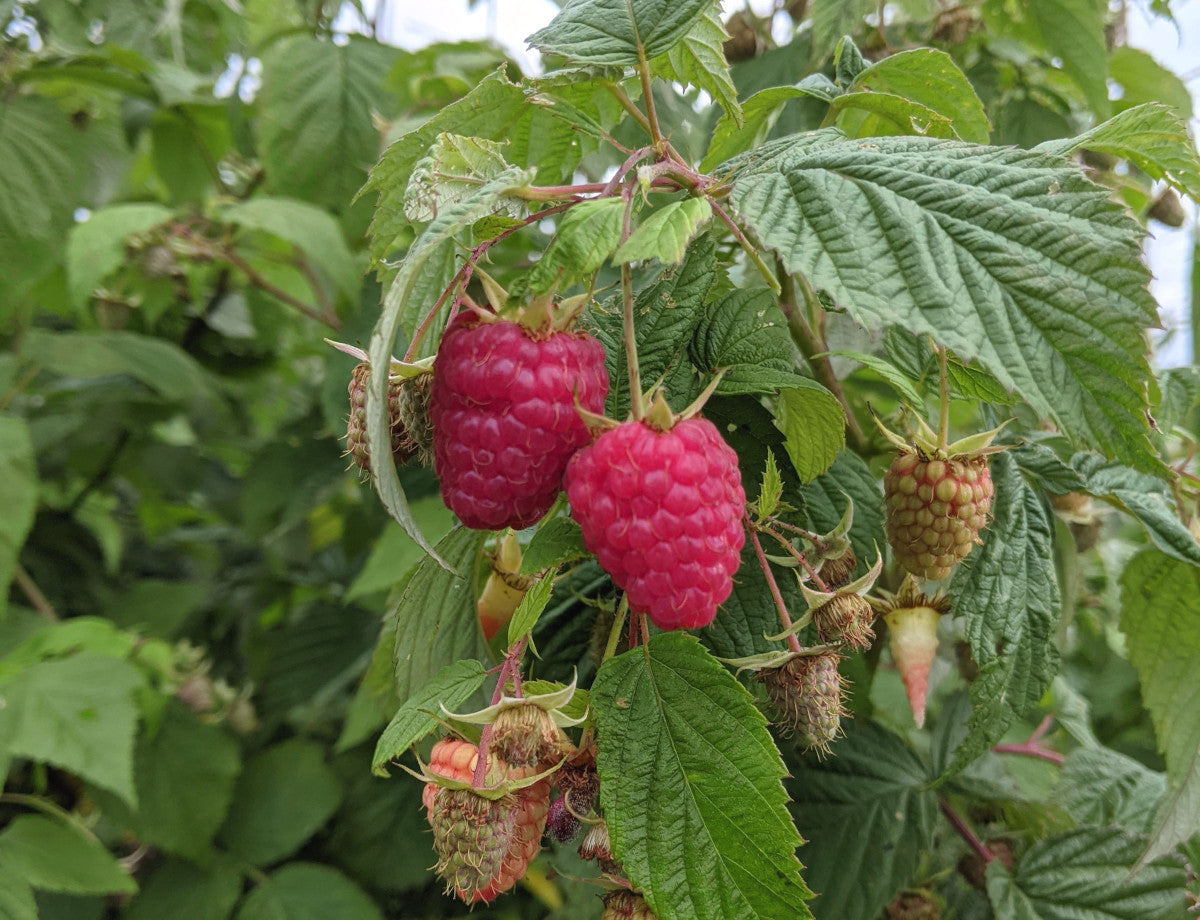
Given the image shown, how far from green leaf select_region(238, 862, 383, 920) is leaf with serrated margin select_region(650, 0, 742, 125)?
1.15 metres

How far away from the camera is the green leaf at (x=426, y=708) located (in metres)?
0.49

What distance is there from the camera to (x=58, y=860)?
109 centimetres

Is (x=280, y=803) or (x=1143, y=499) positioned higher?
(x=1143, y=499)

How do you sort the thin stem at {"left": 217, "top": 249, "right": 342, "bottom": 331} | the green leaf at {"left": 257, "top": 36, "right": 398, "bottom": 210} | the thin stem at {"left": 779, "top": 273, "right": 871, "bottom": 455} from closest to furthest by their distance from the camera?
the thin stem at {"left": 779, "top": 273, "right": 871, "bottom": 455}, the green leaf at {"left": 257, "top": 36, "right": 398, "bottom": 210}, the thin stem at {"left": 217, "top": 249, "right": 342, "bottom": 331}

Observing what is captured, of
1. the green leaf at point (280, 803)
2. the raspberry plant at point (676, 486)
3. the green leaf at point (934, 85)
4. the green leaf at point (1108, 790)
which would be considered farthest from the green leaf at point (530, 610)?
the green leaf at point (280, 803)

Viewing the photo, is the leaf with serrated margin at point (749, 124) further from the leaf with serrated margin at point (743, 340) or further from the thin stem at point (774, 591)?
the thin stem at point (774, 591)

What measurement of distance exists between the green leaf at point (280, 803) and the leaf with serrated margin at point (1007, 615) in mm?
1030

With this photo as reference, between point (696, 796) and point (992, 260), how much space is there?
13.3 inches

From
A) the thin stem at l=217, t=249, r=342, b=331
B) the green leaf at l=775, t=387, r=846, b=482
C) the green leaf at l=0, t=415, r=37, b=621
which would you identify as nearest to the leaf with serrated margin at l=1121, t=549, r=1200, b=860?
the green leaf at l=775, t=387, r=846, b=482

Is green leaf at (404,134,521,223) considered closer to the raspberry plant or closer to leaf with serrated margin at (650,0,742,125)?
the raspberry plant

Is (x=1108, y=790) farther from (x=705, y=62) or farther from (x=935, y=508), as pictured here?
(x=705, y=62)

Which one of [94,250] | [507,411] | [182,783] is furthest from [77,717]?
[507,411]

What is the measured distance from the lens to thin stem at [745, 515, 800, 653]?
549mm

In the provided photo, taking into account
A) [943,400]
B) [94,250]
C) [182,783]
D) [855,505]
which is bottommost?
[182,783]
